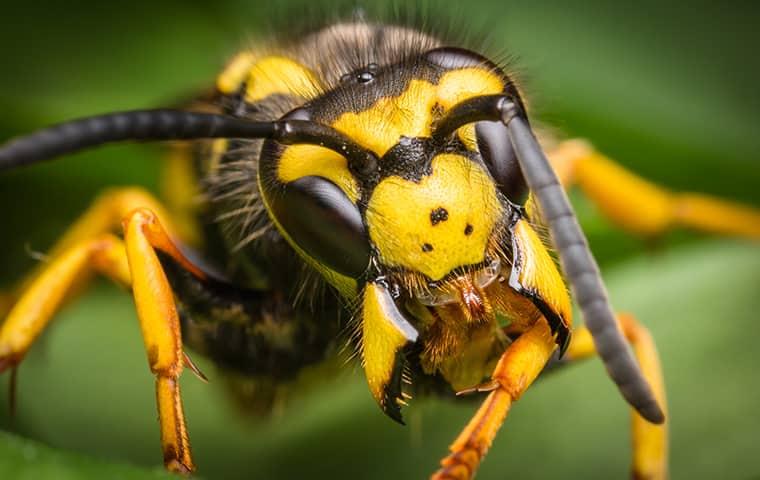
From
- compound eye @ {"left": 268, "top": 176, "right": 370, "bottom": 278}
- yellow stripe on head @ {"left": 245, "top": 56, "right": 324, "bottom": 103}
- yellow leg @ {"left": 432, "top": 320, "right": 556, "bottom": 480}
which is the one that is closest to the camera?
yellow leg @ {"left": 432, "top": 320, "right": 556, "bottom": 480}

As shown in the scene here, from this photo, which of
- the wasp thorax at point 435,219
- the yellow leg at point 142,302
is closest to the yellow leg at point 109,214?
the yellow leg at point 142,302

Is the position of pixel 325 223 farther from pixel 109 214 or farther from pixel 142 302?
pixel 109 214

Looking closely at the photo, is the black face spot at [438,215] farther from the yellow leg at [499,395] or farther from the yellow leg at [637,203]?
the yellow leg at [637,203]

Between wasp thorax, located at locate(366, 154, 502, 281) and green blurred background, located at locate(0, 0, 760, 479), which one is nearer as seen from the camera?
wasp thorax, located at locate(366, 154, 502, 281)

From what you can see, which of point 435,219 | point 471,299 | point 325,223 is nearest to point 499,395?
point 471,299

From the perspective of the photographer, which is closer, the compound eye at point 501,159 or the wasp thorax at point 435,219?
the wasp thorax at point 435,219

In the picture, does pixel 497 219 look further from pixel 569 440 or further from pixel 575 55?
pixel 575 55

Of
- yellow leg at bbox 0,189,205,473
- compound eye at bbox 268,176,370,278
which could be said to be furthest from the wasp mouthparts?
yellow leg at bbox 0,189,205,473

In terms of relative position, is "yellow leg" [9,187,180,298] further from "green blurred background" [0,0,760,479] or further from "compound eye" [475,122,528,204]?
"compound eye" [475,122,528,204]
